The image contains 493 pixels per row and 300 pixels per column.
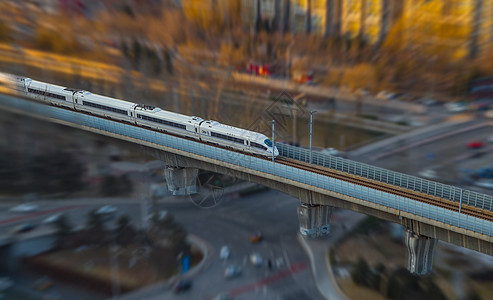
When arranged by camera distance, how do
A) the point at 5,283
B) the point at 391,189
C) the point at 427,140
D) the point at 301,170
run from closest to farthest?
the point at 5,283 → the point at 391,189 → the point at 301,170 → the point at 427,140

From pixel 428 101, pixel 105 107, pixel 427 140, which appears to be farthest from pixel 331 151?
pixel 105 107

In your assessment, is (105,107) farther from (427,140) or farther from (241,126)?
(427,140)

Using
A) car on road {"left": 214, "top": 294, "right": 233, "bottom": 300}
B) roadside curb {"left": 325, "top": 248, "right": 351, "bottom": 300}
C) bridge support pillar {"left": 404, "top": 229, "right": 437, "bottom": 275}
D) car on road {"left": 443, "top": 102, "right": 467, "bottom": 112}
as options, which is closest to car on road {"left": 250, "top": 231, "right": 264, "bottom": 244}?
roadside curb {"left": 325, "top": 248, "right": 351, "bottom": 300}

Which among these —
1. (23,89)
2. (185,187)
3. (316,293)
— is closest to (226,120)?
(185,187)

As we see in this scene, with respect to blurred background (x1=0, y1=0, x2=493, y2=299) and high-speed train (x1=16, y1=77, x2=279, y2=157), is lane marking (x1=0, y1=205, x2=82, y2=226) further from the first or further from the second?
high-speed train (x1=16, y1=77, x2=279, y2=157)

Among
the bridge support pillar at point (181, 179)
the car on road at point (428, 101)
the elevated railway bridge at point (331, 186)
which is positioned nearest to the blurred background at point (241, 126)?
the car on road at point (428, 101)
